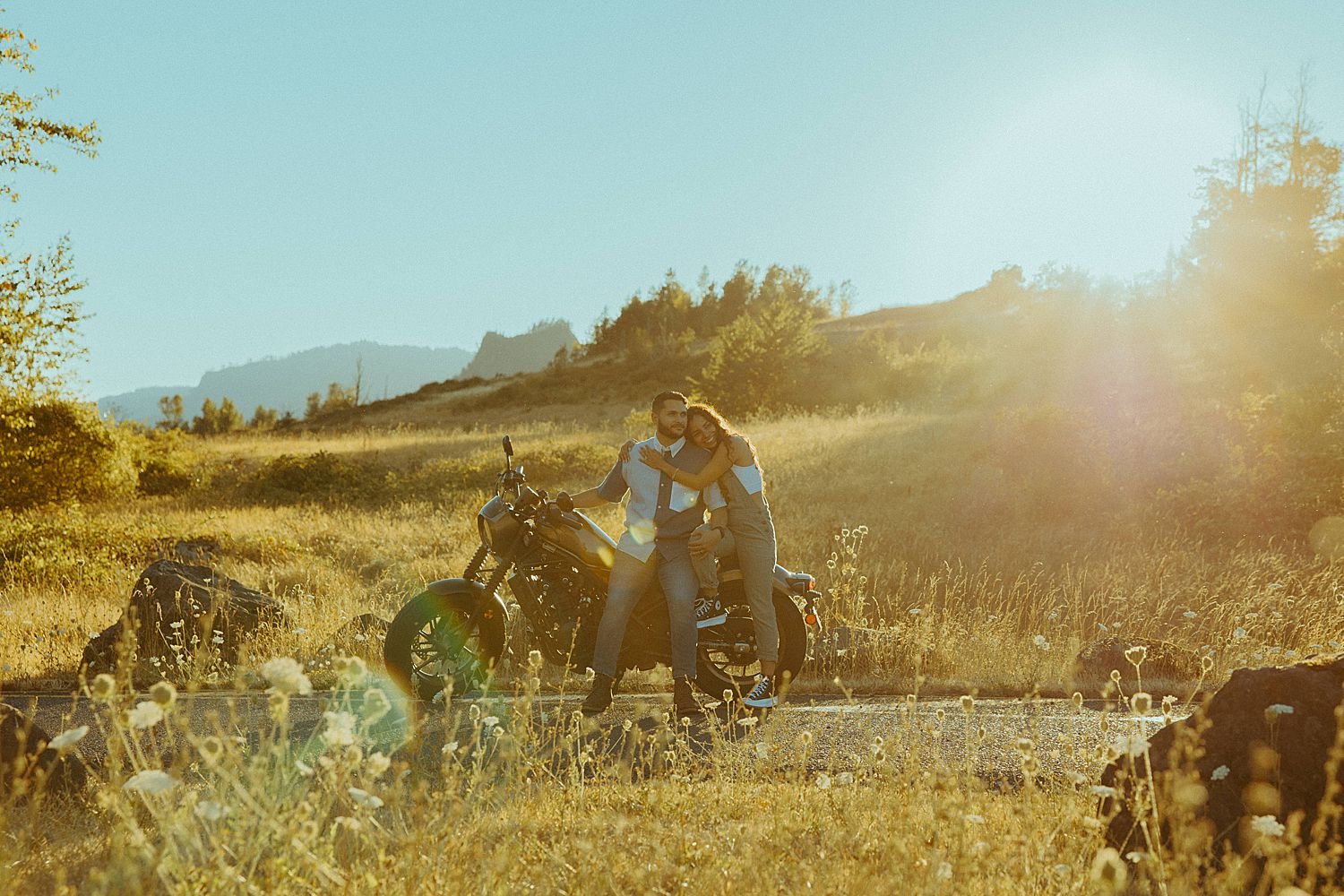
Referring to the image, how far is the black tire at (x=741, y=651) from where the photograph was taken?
6.99 metres

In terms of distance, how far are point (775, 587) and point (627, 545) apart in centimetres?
→ 125

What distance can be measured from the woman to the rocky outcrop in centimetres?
298

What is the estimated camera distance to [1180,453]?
1717 cm

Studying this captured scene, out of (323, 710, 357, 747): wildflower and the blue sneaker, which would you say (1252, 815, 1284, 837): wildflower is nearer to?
(323, 710, 357, 747): wildflower

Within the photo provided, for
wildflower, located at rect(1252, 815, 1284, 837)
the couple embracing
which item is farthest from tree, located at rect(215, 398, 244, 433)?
wildflower, located at rect(1252, 815, 1284, 837)

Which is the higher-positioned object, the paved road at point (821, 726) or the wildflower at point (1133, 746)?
the wildflower at point (1133, 746)

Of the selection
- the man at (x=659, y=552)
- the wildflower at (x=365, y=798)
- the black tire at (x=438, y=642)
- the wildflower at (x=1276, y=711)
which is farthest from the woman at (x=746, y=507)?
the wildflower at (x=365, y=798)

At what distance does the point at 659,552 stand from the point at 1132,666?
481cm

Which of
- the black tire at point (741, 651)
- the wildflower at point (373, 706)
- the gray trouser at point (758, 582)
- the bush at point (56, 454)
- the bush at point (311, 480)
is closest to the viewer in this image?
the wildflower at point (373, 706)

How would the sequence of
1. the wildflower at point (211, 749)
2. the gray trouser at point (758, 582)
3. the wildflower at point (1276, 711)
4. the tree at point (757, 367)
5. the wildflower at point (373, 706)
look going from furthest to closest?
the tree at point (757, 367) → the gray trouser at point (758, 582) → the wildflower at point (1276, 711) → the wildflower at point (373, 706) → the wildflower at point (211, 749)

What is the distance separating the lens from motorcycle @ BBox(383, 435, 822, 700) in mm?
6707

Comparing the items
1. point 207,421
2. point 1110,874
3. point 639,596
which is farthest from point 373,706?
point 207,421

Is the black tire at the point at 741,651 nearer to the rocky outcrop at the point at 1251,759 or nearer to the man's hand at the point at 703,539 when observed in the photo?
the man's hand at the point at 703,539

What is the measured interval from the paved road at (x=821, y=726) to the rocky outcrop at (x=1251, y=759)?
31.0 inches
